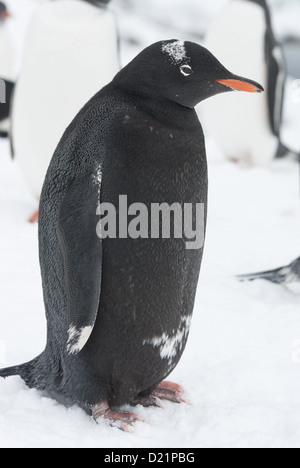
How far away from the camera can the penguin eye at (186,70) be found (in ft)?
5.55

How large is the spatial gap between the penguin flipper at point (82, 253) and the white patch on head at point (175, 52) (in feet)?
0.97

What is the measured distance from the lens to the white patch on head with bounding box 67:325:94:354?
1.65 metres

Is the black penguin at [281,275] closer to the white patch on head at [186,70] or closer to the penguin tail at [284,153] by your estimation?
the white patch on head at [186,70]

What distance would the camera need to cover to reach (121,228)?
1.68 meters

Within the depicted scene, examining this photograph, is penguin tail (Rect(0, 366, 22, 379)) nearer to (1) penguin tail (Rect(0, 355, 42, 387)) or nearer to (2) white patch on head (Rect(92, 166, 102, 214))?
(1) penguin tail (Rect(0, 355, 42, 387))

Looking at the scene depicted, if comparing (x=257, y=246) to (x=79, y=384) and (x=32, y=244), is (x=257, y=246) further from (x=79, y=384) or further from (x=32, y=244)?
(x=79, y=384)

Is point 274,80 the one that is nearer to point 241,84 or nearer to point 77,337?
point 241,84

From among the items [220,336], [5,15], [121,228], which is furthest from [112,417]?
[5,15]

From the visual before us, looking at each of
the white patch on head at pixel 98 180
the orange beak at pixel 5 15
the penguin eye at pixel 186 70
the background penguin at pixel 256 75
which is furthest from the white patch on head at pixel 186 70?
the orange beak at pixel 5 15

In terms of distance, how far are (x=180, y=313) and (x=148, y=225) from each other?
241mm

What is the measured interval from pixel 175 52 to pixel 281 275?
141 centimetres

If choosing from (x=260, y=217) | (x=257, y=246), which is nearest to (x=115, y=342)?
(x=257, y=246)

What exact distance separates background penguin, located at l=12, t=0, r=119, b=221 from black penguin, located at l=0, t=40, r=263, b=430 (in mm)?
1765
